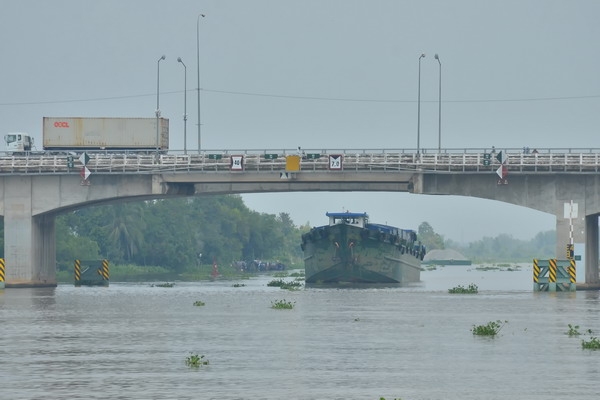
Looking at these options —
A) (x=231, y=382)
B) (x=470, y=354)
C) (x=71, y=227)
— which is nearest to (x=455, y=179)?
(x=470, y=354)

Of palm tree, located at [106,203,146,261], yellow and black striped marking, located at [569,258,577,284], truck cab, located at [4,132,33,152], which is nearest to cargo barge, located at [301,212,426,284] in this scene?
yellow and black striped marking, located at [569,258,577,284]

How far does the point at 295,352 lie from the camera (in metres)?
37.8

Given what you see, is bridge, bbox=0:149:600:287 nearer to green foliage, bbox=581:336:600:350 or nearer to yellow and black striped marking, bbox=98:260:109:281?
yellow and black striped marking, bbox=98:260:109:281

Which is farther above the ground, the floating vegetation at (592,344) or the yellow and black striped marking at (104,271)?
the yellow and black striped marking at (104,271)

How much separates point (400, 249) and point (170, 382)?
7942 cm

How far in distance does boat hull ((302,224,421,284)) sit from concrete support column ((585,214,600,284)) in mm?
18042

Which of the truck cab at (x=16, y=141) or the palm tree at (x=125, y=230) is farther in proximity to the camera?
the palm tree at (x=125, y=230)

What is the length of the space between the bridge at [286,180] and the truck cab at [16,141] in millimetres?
11846

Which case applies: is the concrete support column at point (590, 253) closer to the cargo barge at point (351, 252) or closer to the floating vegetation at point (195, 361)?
the cargo barge at point (351, 252)

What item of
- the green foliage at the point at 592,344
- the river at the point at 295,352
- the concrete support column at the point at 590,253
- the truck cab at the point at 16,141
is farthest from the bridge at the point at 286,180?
the green foliage at the point at 592,344

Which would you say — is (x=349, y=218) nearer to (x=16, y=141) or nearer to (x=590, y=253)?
(x=590, y=253)

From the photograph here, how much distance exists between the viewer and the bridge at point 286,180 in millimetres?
90625

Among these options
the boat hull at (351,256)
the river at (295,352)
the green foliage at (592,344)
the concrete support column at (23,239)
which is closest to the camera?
the river at (295,352)

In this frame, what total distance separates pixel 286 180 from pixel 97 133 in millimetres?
21454
